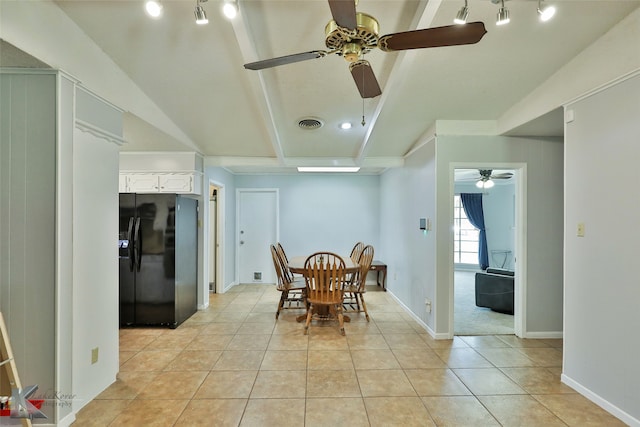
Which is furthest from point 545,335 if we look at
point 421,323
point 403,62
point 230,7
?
point 230,7

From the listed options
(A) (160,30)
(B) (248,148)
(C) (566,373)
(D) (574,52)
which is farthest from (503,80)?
(B) (248,148)

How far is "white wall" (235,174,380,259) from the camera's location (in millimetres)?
5969

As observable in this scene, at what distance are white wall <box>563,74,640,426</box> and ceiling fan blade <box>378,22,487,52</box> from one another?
4.50 feet

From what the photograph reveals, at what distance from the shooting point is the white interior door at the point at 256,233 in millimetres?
5918

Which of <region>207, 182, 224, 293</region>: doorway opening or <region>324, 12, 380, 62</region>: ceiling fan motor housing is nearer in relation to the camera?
<region>324, 12, 380, 62</region>: ceiling fan motor housing

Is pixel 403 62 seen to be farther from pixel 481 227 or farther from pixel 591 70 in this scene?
pixel 481 227

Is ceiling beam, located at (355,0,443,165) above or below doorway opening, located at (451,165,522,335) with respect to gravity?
above

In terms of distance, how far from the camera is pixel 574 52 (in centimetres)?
222

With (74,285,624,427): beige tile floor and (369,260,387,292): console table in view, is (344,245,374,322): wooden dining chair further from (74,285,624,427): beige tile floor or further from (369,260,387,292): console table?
(369,260,387,292): console table

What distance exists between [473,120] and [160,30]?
3.06 metres

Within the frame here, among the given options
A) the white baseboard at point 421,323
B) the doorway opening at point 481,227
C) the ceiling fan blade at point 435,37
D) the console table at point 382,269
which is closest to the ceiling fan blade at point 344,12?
the ceiling fan blade at point 435,37

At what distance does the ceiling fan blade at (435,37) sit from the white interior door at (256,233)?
4658 millimetres

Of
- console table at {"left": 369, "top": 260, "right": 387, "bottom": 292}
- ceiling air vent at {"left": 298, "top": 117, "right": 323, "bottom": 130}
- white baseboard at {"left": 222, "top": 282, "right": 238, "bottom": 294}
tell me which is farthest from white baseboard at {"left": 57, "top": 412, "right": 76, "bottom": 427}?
console table at {"left": 369, "top": 260, "right": 387, "bottom": 292}

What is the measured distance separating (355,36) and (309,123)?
1969 mm
